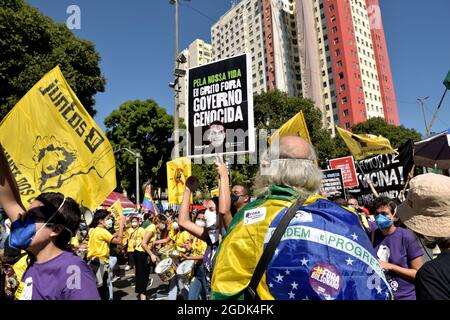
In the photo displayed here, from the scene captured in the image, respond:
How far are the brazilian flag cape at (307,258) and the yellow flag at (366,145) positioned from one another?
7.72m

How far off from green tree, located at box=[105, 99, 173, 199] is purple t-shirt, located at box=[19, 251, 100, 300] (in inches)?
1227

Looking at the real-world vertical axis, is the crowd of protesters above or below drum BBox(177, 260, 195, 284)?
above

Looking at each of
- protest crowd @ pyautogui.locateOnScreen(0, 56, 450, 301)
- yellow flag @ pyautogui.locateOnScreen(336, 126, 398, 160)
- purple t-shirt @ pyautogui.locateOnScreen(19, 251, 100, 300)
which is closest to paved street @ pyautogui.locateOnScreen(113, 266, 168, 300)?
protest crowd @ pyautogui.locateOnScreen(0, 56, 450, 301)

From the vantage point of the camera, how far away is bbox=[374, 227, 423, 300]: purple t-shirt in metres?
3.00

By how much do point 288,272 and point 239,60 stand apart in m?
3.18

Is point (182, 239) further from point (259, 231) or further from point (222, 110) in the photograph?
point (259, 231)

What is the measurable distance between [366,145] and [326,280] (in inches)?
321

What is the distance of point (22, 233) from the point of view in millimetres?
1907

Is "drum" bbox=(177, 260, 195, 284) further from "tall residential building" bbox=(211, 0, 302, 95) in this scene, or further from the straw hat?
"tall residential building" bbox=(211, 0, 302, 95)

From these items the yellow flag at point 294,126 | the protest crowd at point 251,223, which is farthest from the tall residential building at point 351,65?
the protest crowd at point 251,223

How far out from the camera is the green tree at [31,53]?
14125 mm

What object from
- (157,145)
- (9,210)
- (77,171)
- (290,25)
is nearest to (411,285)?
(9,210)

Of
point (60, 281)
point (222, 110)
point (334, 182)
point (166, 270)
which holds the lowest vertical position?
point (166, 270)

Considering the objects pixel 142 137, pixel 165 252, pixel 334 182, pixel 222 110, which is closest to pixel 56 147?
pixel 222 110
